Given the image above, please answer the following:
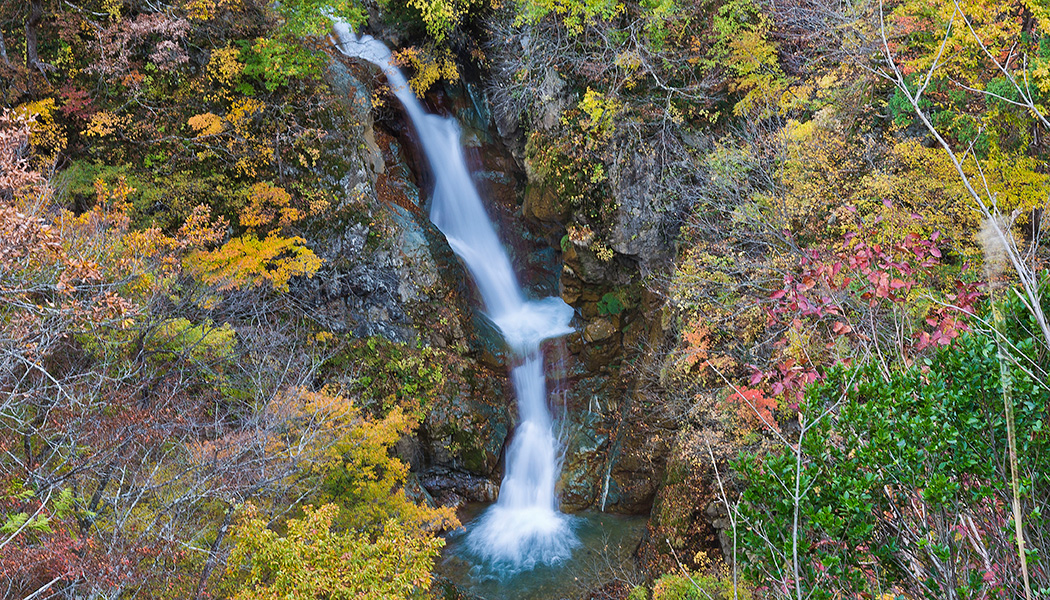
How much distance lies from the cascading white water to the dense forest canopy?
0.68m

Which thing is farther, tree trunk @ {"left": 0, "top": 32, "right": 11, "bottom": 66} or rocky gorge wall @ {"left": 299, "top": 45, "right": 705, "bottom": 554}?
rocky gorge wall @ {"left": 299, "top": 45, "right": 705, "bottom": 554}

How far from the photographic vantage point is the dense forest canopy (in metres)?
3.11

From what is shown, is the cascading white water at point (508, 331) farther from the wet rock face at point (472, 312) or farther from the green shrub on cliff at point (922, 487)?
the green shrub on cliff at point (922, 487)

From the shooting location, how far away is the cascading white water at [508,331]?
11.9 m

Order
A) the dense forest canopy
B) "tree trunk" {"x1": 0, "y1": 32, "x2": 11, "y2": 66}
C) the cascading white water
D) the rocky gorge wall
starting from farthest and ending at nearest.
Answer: the rocky gorge wall
the cascading white water
"tree trunk" {"x1": 0, "y1": 32, "x2": 11, "y2": 66}
the dense forest canopy

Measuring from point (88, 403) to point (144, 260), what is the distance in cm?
251

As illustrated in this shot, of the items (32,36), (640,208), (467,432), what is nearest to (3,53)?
(32,36)

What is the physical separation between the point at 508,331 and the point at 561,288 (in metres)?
1.81

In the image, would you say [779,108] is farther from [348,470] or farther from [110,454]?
[110,454]

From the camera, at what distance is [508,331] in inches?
584

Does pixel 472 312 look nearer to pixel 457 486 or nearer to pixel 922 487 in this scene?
pixel 457 486

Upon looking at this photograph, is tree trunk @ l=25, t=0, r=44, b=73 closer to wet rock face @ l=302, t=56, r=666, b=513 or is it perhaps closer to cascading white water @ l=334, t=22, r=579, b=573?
wet rock face @ l=302, t=56, r=666, b=513

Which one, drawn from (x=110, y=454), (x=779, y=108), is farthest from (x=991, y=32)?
(x=110, y=454)

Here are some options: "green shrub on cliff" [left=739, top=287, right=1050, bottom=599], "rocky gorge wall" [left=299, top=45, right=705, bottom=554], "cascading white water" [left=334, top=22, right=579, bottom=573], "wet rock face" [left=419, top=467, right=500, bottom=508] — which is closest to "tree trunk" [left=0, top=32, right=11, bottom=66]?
"rocky gorge wall" [left=299, top=45, right=705, bottom=554]
